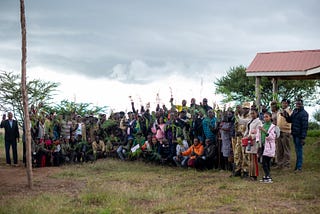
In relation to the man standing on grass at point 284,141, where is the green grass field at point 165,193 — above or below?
below

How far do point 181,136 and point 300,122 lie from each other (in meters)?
3.69

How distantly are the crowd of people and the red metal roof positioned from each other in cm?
626

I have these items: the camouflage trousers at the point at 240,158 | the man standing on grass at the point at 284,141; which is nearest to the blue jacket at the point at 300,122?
the man standing on grass at the point at 284,141

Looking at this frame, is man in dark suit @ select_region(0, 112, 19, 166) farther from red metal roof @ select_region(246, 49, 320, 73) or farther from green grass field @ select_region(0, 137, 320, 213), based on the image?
red metal roof @ select_region(246, 49, 320, 73)

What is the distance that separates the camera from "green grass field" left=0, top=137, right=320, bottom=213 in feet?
26.5

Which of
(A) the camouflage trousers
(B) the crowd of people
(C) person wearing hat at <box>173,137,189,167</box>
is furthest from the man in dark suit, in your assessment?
(A) the camouflage trousers

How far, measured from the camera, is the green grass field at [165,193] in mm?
8062

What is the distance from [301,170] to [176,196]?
15.5 ft

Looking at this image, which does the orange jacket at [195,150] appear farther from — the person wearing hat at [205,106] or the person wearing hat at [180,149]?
the person wearing hat at [205,106]

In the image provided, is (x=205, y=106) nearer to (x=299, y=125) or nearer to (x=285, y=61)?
(x=299, y=125)

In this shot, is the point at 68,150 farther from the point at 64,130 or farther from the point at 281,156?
the point at 281,156

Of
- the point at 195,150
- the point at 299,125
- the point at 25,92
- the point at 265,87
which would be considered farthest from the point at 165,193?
the point at 265,87

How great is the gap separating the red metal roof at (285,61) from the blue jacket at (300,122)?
254 inches

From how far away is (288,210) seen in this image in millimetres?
7641
